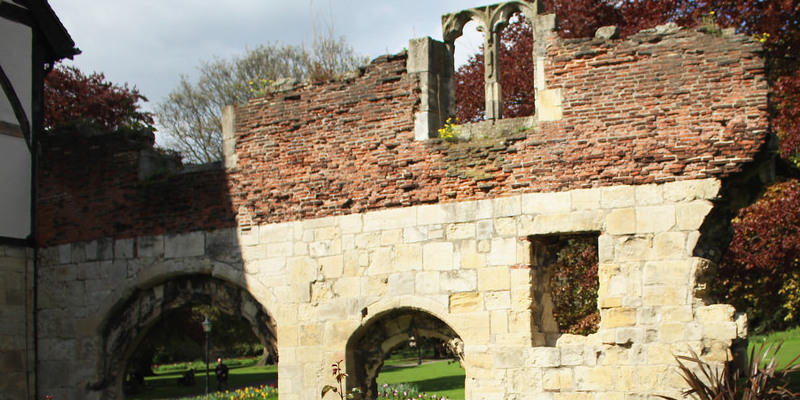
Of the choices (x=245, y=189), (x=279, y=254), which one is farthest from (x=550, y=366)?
(x=245, y=189)

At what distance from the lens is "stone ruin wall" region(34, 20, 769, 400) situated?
908 centimetres

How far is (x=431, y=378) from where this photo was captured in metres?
21.2

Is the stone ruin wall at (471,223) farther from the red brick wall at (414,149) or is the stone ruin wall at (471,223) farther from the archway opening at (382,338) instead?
the archway opening at (382,338)

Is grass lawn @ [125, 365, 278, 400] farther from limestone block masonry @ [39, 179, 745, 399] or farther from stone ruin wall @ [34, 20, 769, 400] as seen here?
stone ruin wall @ [34, 20, 769, 400]

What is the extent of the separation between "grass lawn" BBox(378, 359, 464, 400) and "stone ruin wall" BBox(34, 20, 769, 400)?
620 centimetres

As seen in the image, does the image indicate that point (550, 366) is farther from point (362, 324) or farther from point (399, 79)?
point (399, 79)

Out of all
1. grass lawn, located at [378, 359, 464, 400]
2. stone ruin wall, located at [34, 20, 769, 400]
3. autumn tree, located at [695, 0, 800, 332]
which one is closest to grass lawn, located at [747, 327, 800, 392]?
autumn tree, located at [695, 0, 800, 332]

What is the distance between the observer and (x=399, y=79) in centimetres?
1082

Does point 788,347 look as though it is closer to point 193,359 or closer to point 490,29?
point 490,29

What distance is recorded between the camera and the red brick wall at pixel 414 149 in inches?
361

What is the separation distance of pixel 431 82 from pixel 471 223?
5.87ft

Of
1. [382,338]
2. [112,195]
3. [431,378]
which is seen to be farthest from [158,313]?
[431,378]

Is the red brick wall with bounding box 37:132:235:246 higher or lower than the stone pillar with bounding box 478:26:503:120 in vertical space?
lower

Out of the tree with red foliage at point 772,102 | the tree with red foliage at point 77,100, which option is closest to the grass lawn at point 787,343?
the tree with red foliage at point 772,102
